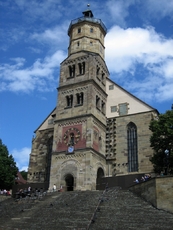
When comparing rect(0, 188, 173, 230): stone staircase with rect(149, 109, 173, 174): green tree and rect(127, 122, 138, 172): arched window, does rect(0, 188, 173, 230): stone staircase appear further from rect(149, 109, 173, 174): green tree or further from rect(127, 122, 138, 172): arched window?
rect(127, 122, 138, 172): arched window

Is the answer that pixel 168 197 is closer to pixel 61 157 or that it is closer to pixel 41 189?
pixel 61 157

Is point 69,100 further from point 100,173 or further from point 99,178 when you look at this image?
point 99,178

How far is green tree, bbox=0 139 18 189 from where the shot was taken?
44.2m

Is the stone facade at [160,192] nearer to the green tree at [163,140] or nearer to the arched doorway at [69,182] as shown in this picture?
the green tree at [163,140]

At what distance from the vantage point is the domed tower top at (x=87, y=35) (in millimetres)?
48875

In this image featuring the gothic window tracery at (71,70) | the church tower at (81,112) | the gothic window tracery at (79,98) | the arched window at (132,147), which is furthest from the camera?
the gothic window tracery at (71,70)

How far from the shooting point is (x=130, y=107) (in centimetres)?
4519

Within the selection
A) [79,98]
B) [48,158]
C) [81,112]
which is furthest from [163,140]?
[48,158]

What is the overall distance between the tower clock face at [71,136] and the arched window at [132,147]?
22.9 feet

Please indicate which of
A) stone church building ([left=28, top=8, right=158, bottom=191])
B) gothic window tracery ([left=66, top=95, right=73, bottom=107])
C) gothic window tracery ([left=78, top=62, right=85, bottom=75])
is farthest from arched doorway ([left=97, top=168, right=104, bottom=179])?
gothic window tracery ([left=78, top=62, right=85, bottom=75])

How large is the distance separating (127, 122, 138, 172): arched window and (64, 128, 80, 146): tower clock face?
22.9ft

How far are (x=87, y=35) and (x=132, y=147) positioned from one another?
18.5 meters

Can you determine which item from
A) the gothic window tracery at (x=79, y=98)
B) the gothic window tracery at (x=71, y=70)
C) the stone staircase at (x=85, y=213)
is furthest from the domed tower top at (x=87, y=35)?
the stone staircase at (x=85, y=213)

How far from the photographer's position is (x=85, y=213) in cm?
2502
